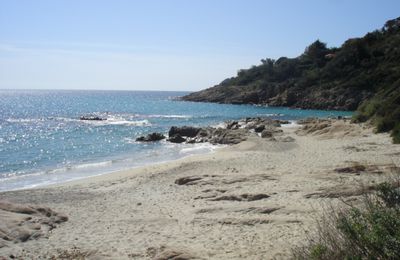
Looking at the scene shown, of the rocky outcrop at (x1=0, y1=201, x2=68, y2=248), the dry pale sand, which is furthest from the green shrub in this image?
the rocky outcrop at (x1=0, y1=201, x2=68, y2=248)

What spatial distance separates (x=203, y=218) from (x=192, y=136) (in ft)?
93.9

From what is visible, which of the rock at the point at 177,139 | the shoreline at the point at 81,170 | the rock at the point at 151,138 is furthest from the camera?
the rock at the point at 151,138

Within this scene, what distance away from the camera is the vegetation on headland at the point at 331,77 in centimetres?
7512

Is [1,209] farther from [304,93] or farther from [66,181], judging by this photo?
[304,93]

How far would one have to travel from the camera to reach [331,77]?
3533 inches

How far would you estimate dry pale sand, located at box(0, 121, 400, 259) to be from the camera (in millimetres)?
9711

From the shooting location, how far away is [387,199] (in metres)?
7.73

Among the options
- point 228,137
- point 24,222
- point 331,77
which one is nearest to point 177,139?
point 228,137

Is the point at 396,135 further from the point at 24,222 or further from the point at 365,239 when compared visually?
the point at 365,239

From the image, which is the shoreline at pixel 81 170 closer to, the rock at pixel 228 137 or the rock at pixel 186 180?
the rock at pixel 186 180

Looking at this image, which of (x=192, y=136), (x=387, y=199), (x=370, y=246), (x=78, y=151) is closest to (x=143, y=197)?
(x=387, y=199)

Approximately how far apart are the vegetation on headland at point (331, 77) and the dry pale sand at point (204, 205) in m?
41.5

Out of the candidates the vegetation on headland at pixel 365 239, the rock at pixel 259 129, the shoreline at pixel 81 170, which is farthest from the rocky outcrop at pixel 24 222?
the rock at pixel 259 129

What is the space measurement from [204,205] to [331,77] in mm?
81799
